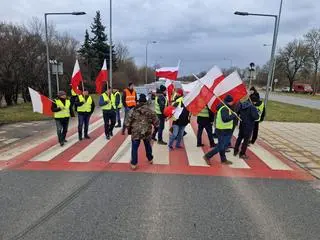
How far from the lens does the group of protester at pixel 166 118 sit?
6.68 m

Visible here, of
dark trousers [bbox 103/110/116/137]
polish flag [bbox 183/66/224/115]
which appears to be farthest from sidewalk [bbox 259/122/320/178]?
dark trousers [bbox 103/110/116/137]

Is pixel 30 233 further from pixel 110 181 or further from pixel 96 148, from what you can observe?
pixel 96 148

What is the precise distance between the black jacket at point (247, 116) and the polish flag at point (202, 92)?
3.12ft

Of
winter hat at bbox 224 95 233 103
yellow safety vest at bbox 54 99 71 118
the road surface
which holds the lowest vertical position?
the road surface

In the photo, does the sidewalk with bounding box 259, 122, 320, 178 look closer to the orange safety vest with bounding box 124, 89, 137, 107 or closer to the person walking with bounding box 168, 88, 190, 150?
the person walking with bounding box 168, 88, 190, 150

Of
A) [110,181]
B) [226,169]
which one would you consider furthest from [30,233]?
[226,169]

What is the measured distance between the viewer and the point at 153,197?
504 centimetres

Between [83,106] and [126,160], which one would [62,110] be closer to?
[83,106]

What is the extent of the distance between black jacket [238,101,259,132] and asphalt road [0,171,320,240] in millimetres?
1868

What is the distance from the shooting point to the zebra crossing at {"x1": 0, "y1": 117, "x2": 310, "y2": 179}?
6.61 metres

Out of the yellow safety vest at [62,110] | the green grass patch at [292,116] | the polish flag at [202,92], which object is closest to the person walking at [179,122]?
the polish flag at [202,92]

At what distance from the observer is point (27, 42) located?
23625mm

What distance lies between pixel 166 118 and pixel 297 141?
496 centimetres

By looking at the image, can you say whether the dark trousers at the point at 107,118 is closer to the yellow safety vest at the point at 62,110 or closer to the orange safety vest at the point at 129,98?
the orange safety vest at the point at 129,98
